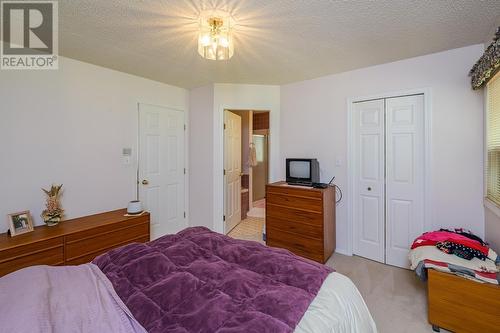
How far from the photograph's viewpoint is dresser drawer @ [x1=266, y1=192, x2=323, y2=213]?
2.63 m

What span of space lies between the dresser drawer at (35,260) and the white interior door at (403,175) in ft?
11.3

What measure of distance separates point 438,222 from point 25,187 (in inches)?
167

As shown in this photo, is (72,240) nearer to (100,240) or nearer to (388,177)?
(100,240)

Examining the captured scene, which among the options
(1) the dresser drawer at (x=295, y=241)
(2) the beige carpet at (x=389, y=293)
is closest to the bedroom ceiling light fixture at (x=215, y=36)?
(1) the dresser drawer at (x=295, y=241)

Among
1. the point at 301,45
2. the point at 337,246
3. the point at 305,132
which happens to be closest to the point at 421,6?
the point at 301,45

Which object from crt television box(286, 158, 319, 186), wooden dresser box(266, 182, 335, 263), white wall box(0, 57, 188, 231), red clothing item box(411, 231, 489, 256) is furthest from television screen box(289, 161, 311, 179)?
white wall box(0, 57, 188, 231)

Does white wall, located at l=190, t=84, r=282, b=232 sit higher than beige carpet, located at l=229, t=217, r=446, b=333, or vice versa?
white wall, located at l=190, t=84, r=282, b=232

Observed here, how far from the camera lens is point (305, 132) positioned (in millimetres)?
3297

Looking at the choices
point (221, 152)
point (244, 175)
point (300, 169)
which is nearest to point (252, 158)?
point (244, 175)

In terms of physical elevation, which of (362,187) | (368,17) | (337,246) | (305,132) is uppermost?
(368,17)

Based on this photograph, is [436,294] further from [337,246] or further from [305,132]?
[305,132]

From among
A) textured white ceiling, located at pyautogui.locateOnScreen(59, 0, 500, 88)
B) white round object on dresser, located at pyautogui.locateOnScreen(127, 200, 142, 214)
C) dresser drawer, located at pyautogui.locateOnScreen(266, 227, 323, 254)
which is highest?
textured white ceiling, located at pyautogui.locateOnScreen(59, 0, 500, 88)

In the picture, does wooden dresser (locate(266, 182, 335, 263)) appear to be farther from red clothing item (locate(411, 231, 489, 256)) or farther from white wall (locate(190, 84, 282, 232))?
red clothing item (locate(411, 231, 489, 256))

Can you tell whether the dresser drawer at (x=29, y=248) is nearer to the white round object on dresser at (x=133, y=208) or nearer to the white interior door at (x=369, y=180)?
the white round object on dresser at (x=133, y=208)
